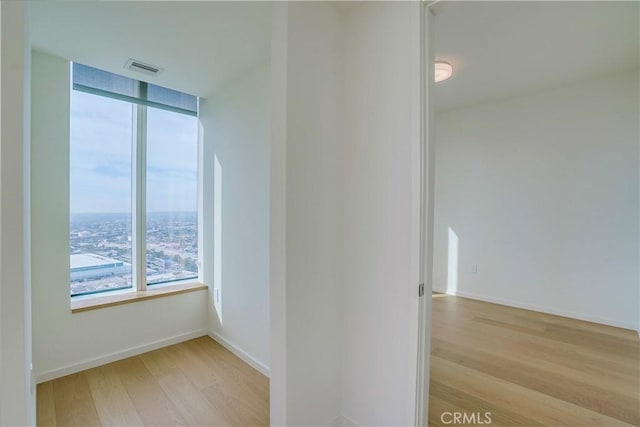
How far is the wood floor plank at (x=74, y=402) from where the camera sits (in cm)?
175

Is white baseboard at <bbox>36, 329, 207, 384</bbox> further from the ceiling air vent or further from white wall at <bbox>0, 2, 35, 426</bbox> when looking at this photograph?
the ceiling air vent

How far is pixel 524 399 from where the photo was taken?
191cm

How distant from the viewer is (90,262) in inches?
98.9

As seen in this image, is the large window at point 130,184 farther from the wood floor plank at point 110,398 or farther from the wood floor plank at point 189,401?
the wood floor plank at point 189,401

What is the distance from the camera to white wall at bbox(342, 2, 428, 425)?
1.38 meters

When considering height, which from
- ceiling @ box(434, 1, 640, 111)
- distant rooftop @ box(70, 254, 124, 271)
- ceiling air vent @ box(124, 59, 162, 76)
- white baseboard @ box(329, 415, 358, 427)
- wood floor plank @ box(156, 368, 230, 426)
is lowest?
wood floor plank @ box(156, 368, 230, 426)

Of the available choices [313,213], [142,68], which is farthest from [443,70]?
[142,68]

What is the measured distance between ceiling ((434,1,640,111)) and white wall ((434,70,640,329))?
413 mm

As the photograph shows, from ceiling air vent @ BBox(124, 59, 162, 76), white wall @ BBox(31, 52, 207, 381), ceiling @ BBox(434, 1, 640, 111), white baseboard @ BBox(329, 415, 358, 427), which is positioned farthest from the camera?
ceiling air vent @ BBox(124, 59, 162, 76)

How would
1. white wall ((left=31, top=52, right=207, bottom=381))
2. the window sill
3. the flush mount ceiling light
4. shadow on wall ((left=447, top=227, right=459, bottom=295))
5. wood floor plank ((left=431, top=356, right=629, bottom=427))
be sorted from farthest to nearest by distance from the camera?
1. shadow on wall ((left=447, top=227, right=459, bottom=295))
2. the flush mount ceiling light
3. the window sill
4. white wall ((left=31, top=52, right=207, bottom=381))
5. wood floor plank ((left=431, top=356, right=629, bottom=427))

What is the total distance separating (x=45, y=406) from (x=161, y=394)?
2.25ft

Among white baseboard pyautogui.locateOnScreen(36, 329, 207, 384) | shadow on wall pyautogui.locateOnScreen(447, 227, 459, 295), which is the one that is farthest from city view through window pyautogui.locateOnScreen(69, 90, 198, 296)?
shadow on wall pyautogui.locateOnScreen(447, 227, 459, 295)

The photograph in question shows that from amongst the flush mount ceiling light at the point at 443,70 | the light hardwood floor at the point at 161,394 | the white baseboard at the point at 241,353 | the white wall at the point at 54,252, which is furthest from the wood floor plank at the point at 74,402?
the flush mount ceiling light at the point at 443,70

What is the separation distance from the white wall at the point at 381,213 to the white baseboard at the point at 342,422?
24 millimetres
